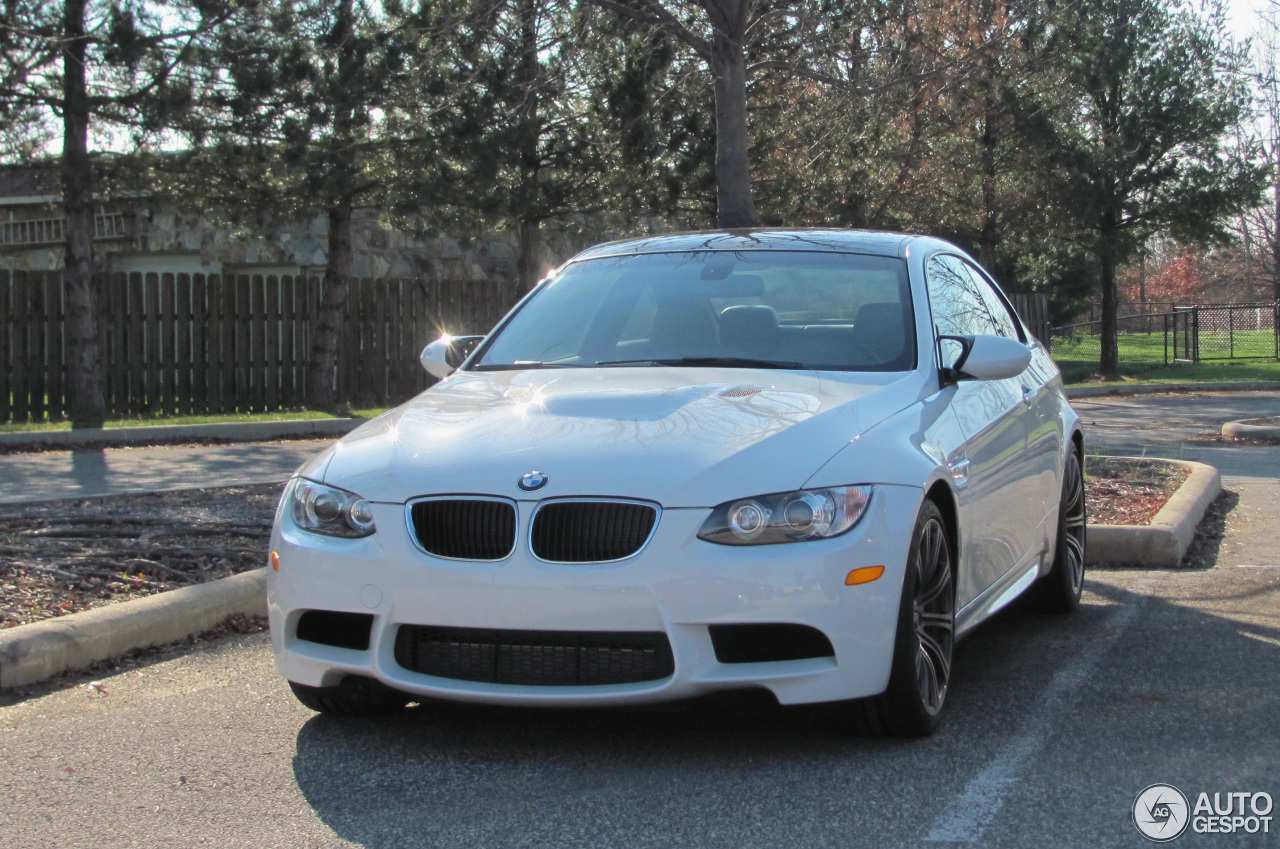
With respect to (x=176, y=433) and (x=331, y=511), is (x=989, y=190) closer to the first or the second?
(x=176, y=433)

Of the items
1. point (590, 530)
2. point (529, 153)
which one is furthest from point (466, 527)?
point (529, 153)

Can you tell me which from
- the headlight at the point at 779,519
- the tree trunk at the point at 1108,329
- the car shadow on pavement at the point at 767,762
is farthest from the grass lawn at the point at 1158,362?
the headlight at the point at 779,519

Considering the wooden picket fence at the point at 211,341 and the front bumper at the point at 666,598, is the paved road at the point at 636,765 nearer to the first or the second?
the front bumper at the point at 666,598

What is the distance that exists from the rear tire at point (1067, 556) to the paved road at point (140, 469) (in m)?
5.99

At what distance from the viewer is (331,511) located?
408cm

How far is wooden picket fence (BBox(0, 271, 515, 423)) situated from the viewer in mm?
16016

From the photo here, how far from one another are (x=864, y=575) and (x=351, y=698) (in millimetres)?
1657

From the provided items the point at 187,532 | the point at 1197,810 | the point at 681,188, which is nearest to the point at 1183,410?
the point at 681,188

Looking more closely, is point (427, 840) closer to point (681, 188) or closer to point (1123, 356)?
point (681, 188)

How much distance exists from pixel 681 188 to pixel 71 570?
12.6m

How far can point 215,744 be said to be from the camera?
4.23 metres

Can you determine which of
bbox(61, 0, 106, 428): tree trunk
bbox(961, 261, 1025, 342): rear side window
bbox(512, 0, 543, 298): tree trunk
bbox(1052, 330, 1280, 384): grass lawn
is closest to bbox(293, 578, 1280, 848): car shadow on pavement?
bbox(961, 261, 1025, 342): rear side window

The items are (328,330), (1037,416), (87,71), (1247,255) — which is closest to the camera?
(1037,416)

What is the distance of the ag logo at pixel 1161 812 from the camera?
11.0 feet
